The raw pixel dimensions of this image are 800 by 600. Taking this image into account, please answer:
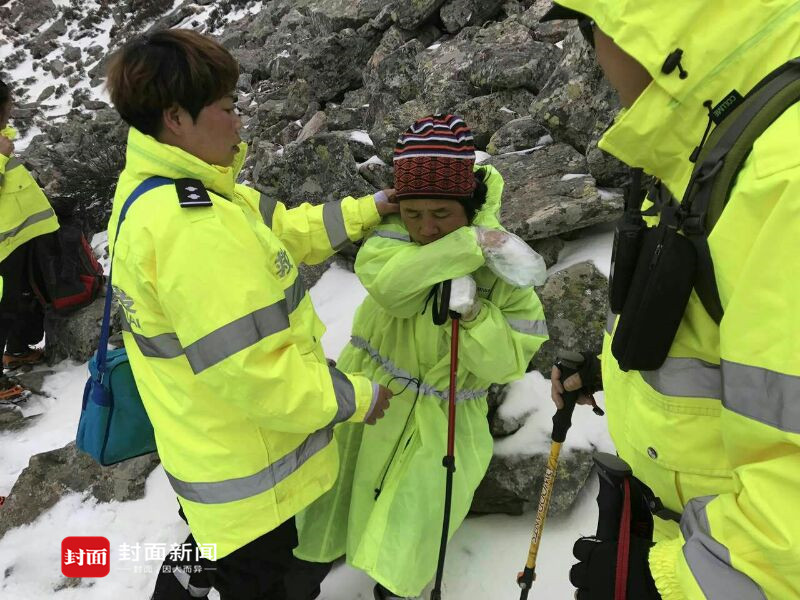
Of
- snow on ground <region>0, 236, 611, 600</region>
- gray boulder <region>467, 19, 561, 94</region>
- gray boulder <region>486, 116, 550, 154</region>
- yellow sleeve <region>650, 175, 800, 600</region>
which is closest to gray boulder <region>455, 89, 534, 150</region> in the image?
gray boulder <region>467, 19, 561, 94</region>

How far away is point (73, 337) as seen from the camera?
16.6 feet

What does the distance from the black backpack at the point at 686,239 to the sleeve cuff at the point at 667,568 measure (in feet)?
1.21

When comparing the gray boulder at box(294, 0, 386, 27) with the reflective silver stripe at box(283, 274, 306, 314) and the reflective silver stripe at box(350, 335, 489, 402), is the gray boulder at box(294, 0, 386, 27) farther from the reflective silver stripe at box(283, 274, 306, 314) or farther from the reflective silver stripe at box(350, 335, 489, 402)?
the reflective silver stripe at box(283, 274, 306, 314)

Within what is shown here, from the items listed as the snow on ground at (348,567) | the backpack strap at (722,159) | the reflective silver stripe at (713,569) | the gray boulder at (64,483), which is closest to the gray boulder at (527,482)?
the snow on ground at (348,567)

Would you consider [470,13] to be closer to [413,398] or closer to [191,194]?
[413,398]

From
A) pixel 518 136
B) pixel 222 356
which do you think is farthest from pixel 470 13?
pixel 222 356

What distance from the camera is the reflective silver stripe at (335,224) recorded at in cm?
241

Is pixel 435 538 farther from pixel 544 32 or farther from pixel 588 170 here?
pixel 544 32

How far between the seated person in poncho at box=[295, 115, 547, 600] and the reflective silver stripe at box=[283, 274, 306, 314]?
0.32 m

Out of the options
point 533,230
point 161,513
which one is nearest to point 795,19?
point 533,230

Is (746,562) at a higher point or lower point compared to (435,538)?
higher

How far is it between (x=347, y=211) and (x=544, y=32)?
505 cm

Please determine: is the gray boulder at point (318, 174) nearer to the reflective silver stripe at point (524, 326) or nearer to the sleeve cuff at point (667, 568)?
the reflective silver stripe at point (524, 326)

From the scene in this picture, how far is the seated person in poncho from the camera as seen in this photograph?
199cm
